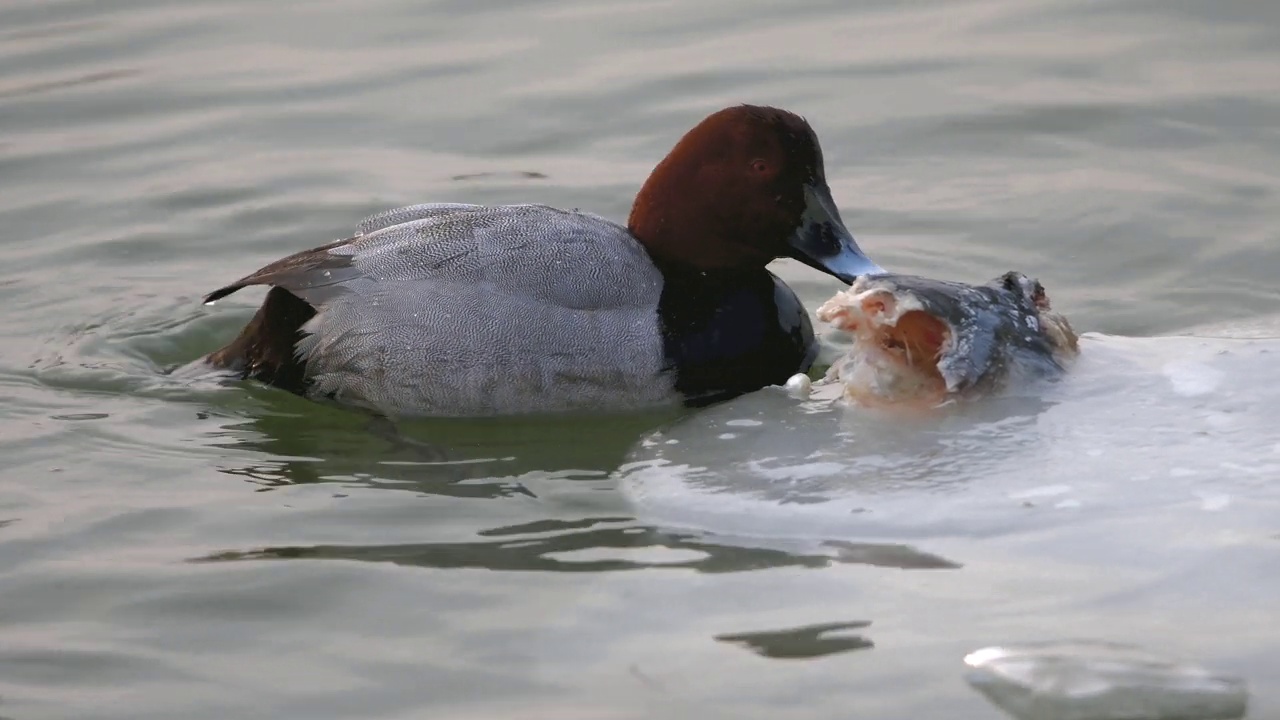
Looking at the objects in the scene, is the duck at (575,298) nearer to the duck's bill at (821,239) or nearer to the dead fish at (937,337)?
the duck's bill at (821,239)

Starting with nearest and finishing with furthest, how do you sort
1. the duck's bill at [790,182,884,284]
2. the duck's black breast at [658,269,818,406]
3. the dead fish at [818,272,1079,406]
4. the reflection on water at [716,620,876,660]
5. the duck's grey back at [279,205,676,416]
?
the reflection on water at [716,620,876,660]
the dead fish at [818,272,1079,406]
the duck's grey back at [279,205,676,416]
the duck's black breast at [658,269,818,406]
the duck's bill at [790,182,884,284]

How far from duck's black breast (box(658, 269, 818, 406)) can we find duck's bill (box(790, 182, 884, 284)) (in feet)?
0.62

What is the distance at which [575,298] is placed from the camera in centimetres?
519

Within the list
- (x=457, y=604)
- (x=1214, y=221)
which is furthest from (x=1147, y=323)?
(x=457, y=604)

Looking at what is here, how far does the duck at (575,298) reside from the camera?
5195mm

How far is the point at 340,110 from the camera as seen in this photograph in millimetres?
8047

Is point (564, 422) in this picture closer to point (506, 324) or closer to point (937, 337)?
point (506, 324)

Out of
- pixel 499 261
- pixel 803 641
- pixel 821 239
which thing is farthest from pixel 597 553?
pixel 821 239

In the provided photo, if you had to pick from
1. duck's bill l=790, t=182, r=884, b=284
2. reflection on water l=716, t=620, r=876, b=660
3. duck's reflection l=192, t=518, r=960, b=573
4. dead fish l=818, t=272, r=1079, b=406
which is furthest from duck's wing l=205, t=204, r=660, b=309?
reflection on water l=716, t=620, r=876, b=660

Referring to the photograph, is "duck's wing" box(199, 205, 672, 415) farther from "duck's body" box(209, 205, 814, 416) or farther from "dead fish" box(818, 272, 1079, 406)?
"dead fish" box(818, 272, 1079, 406)

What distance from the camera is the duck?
5195 millimetres

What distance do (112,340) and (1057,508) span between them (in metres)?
3.36

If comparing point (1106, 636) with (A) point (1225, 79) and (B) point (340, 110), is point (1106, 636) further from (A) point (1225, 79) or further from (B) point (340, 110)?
(B) point (340, 110)

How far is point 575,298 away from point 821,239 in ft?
2.60
